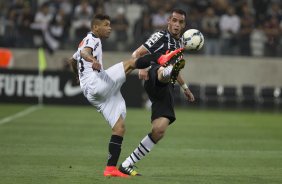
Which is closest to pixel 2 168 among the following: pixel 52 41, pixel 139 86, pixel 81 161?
pixel 81 161

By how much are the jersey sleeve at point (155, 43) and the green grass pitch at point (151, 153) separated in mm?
1752

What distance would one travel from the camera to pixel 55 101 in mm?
25578

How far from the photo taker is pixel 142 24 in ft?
88.5

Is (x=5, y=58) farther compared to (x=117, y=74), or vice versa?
(x=5, y=58)

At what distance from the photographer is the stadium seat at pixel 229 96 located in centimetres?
2723

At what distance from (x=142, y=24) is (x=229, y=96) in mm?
4096

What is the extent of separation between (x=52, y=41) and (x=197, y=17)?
210 inches

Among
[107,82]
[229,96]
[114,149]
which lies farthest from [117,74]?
[229,96]

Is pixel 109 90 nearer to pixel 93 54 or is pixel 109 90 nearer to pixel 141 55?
pixel 93 54

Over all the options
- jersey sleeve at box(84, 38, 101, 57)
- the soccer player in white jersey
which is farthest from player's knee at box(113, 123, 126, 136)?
jersey sleeve at box(84, 38, 101, 57)

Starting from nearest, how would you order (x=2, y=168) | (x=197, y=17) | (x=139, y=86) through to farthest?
(x=2, y=168), (x=139, y=86), (x=197, y=17)

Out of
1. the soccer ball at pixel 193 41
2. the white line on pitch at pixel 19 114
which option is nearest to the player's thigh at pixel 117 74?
the soccer ball at pixel 193 41

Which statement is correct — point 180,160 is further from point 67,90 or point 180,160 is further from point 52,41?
point 52,41

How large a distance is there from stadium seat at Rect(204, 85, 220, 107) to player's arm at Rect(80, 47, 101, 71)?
17.6 metres
